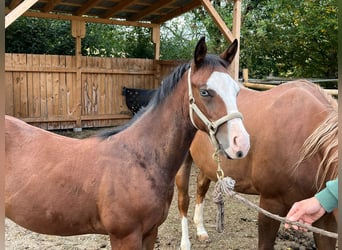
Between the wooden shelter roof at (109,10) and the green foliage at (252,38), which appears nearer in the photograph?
the wooden shelter roof at (109,10)

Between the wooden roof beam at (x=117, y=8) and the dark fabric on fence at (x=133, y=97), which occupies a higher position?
the wooden roof beam at (x=117, y=8)

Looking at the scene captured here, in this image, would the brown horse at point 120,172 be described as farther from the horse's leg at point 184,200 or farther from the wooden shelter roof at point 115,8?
the wooden shelter roof at point 115,8

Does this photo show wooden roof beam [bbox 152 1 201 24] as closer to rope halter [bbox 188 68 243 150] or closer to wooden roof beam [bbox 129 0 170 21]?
wooden roof beam [bbox 129 0 170 21]

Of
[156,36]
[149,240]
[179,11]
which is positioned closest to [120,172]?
[149,240]

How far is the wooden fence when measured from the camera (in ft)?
25.9

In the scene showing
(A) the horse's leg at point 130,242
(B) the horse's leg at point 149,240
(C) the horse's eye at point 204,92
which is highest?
(C) the horse's eye at point 204,92

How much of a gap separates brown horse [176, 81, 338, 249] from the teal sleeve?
0.90m

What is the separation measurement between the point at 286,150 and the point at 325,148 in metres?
0.41

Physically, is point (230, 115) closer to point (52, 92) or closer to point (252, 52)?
point (52, 92)

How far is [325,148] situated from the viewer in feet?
6.66

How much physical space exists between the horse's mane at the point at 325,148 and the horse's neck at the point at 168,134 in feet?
2.30

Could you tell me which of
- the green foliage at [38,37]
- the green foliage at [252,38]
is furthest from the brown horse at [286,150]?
the green foliage at [38,37]

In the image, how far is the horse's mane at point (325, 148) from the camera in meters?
1.91

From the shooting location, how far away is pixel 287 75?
10.4 meters
